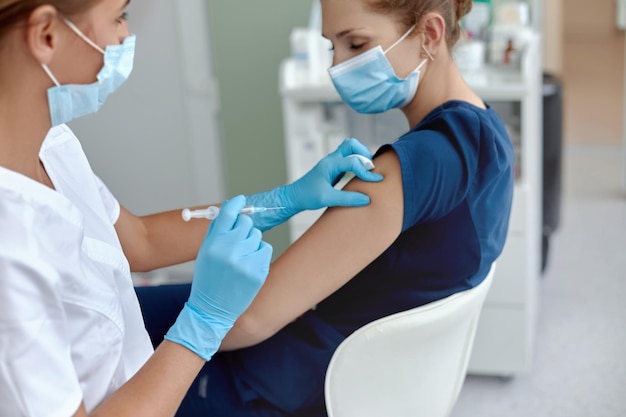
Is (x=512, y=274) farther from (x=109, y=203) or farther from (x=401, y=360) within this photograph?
(x=109, y=203)

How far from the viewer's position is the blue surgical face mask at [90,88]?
97cm

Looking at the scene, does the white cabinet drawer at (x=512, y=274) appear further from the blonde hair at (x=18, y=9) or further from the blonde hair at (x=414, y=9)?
the blonde hair at (x=18, y=9)

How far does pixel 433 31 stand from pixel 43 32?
2.25 feet

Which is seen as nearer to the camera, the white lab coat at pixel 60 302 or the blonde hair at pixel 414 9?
the white lab coat at pixel 60 302

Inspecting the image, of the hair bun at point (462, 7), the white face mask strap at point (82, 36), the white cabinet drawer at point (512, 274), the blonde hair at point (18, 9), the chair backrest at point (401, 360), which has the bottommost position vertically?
the white cabinet drawer at point (512, 274)

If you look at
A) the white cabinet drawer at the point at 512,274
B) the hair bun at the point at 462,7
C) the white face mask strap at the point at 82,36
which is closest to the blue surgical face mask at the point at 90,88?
the white face mask strap at the point at 82,36

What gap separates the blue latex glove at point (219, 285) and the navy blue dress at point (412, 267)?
0.24 metres

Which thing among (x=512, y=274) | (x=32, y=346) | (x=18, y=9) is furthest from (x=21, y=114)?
(x=512, y=274)

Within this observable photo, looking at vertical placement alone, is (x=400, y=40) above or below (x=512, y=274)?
above

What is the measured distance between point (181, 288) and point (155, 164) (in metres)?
1.79

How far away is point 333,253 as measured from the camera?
1.18 meters

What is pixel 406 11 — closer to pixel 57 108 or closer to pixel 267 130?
pixel 57 108

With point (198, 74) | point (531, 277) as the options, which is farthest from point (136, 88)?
point (531, 277)

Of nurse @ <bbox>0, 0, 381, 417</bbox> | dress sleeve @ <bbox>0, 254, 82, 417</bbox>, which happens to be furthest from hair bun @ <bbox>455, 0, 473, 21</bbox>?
dress sleeve @ <bbox>0, 254, 82, 417</bbox>
